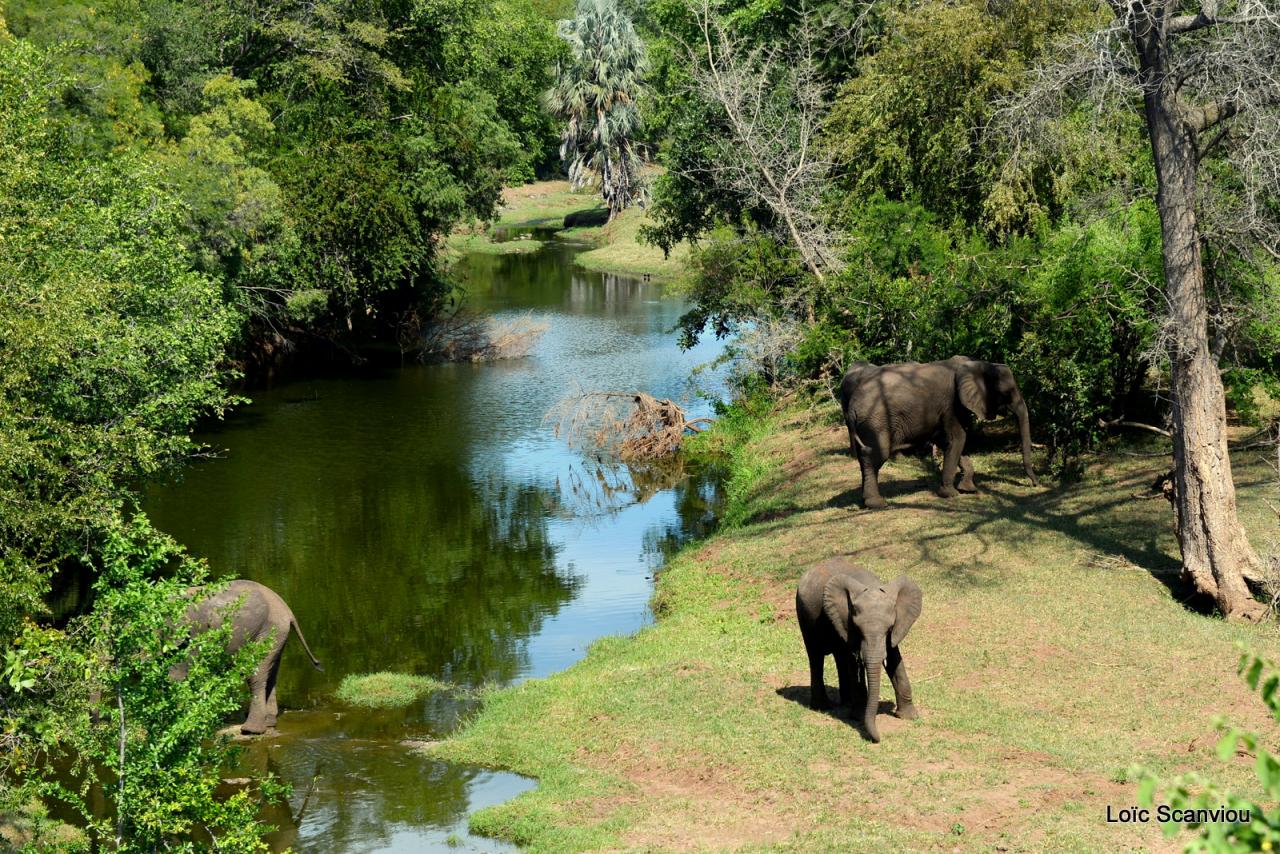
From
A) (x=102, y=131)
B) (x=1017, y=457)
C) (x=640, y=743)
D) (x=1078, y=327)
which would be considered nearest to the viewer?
(x=640, y=743)

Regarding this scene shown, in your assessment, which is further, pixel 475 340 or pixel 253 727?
pixel 475 340

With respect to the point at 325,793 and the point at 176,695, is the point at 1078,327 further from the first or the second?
the point at 176,695

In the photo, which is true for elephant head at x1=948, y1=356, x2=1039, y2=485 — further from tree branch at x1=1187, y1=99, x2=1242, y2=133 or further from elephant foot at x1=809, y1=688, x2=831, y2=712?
elephant foot at x1=809, y1=688, x2=831, y2=712

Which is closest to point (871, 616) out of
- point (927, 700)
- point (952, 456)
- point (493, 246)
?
point (927, 700)

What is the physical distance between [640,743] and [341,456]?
Result: 19994 mm

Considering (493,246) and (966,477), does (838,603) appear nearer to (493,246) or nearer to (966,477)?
(966,477)

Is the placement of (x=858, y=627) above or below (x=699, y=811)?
above

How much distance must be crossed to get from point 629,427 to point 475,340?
13519mm

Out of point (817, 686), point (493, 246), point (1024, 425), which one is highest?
point (493, 246)

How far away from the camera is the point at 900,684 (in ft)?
47.0

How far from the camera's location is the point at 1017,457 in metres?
25.0

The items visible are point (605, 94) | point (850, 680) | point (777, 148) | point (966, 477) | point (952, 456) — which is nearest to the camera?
point (850, 680)

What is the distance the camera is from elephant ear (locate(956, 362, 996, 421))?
73.9 feet

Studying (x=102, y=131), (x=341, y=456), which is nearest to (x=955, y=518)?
(x=341, y=456)
